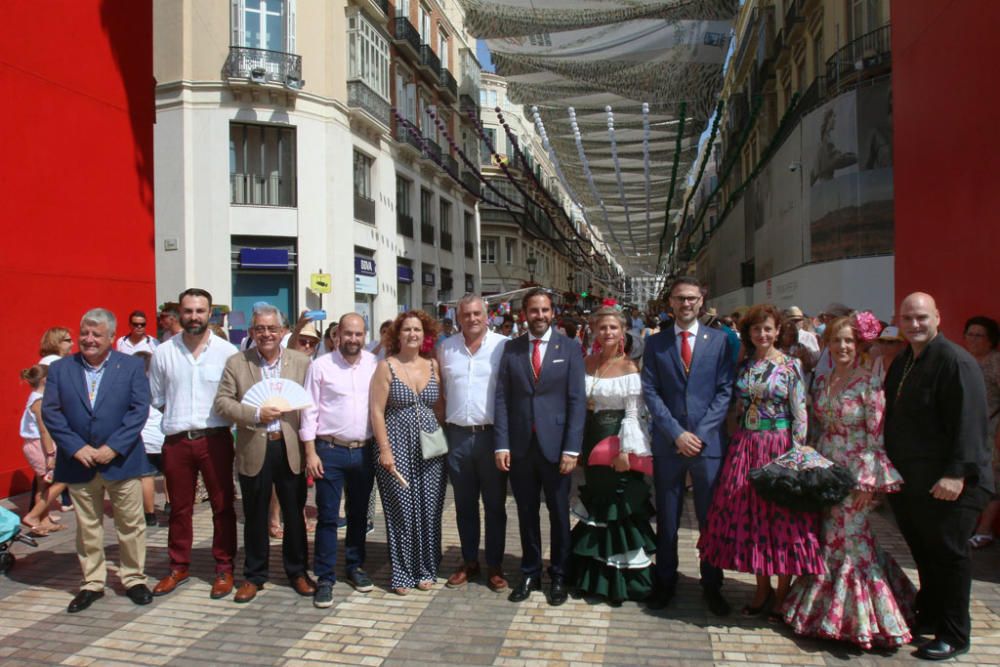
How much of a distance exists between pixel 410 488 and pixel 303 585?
3.14 feet

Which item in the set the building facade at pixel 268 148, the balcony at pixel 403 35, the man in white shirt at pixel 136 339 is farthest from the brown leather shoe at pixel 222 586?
the balcony at pixel 403 35

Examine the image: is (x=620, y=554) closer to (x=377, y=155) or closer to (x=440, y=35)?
→ (x=377, y=155)

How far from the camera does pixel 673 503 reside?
14.6 feet

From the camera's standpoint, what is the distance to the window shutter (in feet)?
63.6

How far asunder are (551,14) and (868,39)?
690 cm

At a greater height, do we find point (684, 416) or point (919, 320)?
point (919, 320)

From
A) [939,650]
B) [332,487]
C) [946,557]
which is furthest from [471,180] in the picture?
[939,650]

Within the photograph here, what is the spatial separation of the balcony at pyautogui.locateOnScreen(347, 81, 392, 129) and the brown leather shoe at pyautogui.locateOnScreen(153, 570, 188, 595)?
1866cm

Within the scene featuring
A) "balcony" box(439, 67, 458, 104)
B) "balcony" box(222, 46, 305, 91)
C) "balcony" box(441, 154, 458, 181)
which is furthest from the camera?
"balcony" box(439, 67, 458, 104)

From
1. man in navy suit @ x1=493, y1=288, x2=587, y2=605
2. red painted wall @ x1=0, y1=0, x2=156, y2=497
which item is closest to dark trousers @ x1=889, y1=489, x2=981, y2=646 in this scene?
man in navy suit @ x1=493, y1=288, x2=587, y2=605

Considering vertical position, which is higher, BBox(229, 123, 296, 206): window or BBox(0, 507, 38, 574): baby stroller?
BBox(229, 123, 296, 206): window

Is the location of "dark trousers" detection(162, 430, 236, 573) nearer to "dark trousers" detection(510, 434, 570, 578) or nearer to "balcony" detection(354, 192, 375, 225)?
"dark trousers" detection(510, 434, 570, 578)

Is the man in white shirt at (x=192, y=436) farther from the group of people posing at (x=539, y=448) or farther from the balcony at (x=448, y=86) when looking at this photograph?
the balcony at (x=448, y=86)

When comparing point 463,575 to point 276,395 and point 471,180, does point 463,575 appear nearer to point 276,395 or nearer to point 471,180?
point 276,395
